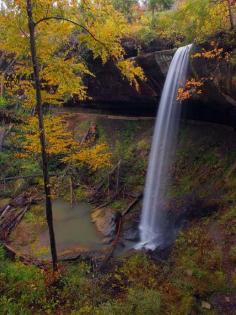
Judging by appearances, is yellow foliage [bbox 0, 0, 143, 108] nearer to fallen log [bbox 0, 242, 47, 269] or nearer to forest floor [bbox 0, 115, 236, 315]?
forest floor [bbox 0, 115, 236, 315]

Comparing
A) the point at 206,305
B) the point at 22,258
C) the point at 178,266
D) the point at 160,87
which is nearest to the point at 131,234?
the point at 178,266

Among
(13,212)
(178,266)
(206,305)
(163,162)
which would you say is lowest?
(13,212)

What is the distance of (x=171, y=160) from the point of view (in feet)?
51.5

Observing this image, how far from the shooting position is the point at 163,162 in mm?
15734

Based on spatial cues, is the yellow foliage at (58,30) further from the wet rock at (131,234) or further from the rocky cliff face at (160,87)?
the wet rock at (131,234)

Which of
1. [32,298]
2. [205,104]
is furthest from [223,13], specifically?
[32,298]

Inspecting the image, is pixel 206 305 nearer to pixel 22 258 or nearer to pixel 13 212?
pixel 22 258

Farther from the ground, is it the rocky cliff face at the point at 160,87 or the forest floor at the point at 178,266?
the rocky cliff face at the point at 160,87

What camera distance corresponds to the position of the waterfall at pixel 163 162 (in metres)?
12.8

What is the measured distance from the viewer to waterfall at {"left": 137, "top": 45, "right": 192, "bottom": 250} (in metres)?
12.8

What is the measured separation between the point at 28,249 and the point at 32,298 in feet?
14.2

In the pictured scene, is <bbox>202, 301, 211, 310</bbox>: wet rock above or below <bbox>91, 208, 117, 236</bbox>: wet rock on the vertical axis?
above

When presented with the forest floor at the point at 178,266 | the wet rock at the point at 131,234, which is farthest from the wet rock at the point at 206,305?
the wet rock at the point at 131,234

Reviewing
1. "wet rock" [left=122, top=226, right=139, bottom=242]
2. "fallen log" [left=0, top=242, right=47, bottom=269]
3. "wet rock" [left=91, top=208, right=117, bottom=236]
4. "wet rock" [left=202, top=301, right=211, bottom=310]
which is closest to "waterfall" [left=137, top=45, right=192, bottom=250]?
"wet rock" [left=122, top=226, right=139, bottom=242]
